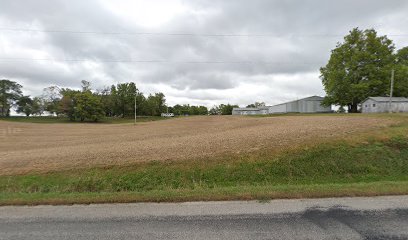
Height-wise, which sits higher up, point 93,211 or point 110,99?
point 110,99

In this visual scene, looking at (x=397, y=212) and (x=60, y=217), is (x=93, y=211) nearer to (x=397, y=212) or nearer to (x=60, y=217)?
(x=60, y=217)

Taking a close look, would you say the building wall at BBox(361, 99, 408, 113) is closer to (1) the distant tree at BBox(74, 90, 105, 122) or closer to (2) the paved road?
(2) the paved road

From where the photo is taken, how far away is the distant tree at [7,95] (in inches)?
3393

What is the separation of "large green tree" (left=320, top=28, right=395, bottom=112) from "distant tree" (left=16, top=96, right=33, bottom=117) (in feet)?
384

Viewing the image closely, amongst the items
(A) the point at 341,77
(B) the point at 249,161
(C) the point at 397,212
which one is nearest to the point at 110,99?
(A) the point at 341,77

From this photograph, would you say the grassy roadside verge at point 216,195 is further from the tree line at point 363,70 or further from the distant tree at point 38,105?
the distant tree at point 38,105

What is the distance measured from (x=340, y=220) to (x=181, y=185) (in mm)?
5124

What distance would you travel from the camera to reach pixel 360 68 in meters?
39.4

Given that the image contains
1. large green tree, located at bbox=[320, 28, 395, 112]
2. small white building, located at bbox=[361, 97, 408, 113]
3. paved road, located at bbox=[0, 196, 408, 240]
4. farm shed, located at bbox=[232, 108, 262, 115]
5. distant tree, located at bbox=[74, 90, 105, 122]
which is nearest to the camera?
paved road, located at bbox=[0, 196, 408, 240]

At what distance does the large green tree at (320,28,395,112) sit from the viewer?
127ft

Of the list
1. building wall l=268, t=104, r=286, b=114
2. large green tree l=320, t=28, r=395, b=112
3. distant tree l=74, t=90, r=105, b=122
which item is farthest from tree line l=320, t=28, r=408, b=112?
distant tree l=74, t=90, r=105, b=122

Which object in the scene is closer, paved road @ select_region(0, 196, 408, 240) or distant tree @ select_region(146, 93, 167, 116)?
paved road @ select_region(0, 196, 408, 240)

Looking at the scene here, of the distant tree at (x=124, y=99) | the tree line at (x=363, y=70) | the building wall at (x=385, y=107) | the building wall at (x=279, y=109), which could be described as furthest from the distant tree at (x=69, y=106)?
the building wall at (x=385, y=107)

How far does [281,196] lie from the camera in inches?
207
